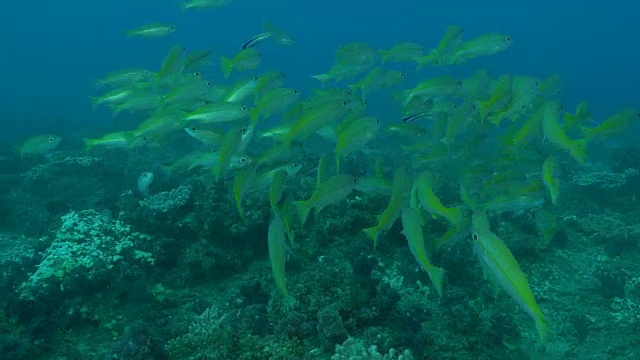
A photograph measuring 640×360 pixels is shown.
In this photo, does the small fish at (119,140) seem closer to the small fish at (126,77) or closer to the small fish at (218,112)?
the small fish at (218,112)

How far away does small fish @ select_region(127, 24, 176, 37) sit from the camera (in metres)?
9.16

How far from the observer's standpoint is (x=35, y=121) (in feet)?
102

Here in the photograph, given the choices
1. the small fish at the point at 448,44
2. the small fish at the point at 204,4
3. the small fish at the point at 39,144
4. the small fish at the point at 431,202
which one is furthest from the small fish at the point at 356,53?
the small fish at the point at 39,144

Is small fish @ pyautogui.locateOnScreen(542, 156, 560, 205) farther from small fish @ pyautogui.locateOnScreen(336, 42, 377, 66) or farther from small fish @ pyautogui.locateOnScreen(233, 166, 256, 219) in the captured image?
small fish @ pyautogui.locateOnScreen(336, 42, 377, 66)

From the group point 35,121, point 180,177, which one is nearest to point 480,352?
point 180,177

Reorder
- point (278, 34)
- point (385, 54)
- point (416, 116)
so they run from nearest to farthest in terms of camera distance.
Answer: point (416, 116)
point (278, 34)
point (385, 54)

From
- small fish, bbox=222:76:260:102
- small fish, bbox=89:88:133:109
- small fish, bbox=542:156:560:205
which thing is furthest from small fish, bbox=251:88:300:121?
small fish, bbox=89:88:133:109

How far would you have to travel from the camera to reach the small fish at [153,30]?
9164 mm

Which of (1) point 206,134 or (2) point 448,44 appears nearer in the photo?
(1) point 206,134

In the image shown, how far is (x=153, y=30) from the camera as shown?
30.2 feet

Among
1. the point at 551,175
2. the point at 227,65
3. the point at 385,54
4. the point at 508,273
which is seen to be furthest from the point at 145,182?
the point at 508,273

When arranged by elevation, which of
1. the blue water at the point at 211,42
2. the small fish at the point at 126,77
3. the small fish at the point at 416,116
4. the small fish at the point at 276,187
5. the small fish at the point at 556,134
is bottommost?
the blue water at the point at 211,42

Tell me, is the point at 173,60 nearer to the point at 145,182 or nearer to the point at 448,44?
the point at 145,182

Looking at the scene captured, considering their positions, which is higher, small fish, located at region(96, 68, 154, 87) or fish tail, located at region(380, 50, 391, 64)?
fish tail, located at region(380, 50, 391, 64)
